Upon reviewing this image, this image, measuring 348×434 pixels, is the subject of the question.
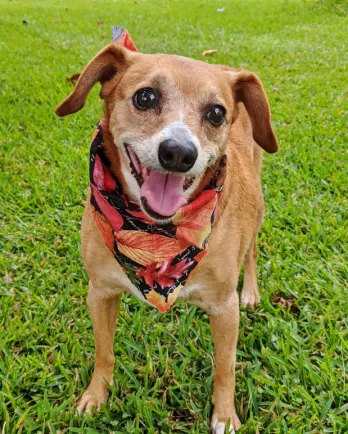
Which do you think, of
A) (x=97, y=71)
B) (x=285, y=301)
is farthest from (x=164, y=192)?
(x=285, y=301)

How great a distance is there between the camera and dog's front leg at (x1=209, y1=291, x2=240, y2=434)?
98.7 inches

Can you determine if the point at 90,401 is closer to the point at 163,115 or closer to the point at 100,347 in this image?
the point at 100,347

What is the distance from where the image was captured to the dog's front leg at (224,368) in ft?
8.23

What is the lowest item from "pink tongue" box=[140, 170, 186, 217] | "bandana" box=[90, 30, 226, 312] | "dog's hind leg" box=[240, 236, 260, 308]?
"dog's hind leg" box=[240, 236, 260, 308]

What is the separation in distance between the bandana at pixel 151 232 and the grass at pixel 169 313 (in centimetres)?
67

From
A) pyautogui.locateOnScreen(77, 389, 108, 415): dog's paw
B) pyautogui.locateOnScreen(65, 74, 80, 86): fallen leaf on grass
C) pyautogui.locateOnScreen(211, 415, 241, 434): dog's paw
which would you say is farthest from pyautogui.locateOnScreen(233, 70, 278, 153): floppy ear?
pyautogui.locateOnScreen(65, 74, 80, 86): fallen leaf on grass

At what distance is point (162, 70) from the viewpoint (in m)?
2.21

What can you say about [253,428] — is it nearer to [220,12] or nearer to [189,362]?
[189,362]

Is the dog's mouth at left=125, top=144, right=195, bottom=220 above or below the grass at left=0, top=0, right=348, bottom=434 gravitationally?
above

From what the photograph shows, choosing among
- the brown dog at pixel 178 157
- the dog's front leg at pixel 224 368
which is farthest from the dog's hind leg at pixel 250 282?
the dog's front leg at pixel 224 368

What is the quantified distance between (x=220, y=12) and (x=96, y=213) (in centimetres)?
1503

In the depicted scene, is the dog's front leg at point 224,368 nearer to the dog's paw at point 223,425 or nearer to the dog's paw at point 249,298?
the dog's paw at point 223,425

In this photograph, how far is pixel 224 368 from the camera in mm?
2549

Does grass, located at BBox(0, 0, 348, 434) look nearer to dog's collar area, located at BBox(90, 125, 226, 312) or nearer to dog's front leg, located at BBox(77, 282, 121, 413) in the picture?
dog's front leg, located at BBox(77, 282, 121, 413)
